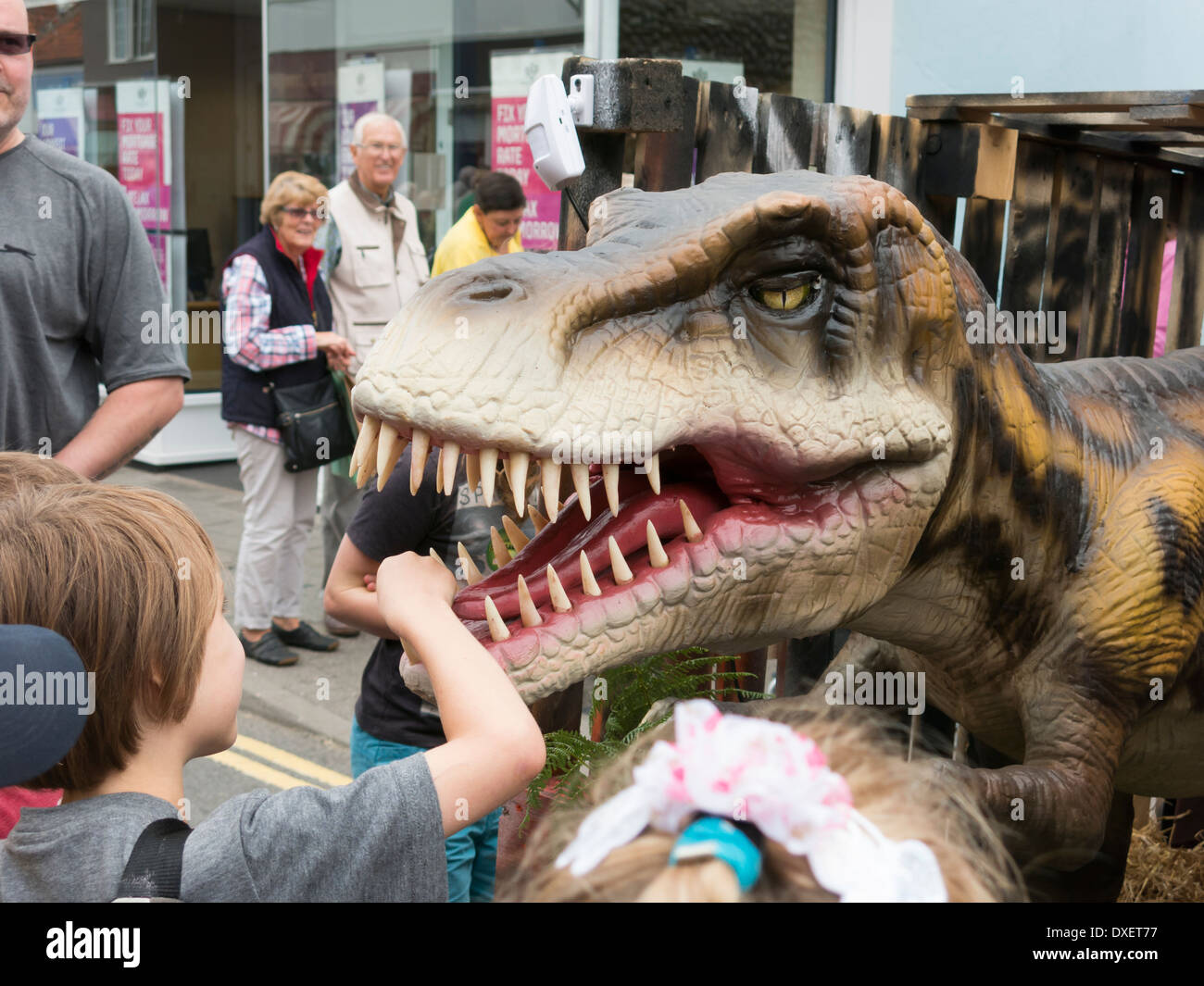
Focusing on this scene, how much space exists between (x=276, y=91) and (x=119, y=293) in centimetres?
694

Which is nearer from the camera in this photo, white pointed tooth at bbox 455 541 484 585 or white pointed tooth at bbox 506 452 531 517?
white pointed tooth at bbox 506 452 531 517

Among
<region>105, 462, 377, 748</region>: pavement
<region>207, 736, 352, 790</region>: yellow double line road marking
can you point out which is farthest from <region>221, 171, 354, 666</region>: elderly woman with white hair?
<region>207, 736, 352, 790</region>: yellow double line road marking

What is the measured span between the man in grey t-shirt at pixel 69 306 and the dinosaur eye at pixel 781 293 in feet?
5.81

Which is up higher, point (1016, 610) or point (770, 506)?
point (770, 506)

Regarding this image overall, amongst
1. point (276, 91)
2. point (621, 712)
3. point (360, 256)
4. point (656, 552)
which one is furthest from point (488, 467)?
point (276, 91)

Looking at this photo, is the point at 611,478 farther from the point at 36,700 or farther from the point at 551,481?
the point at 36,700

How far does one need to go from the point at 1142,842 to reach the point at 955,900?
273 centimetres

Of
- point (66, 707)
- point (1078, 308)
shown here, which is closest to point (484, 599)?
point (66, 707)

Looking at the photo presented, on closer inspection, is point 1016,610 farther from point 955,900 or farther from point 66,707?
point 66,707

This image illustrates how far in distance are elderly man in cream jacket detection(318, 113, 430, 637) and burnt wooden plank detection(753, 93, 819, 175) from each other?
3.91m

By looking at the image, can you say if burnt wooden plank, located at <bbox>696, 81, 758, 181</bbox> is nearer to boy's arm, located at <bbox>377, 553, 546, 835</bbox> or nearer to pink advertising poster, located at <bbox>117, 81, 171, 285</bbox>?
boy's arm, located at <bbox>377, 553, 546, 835</bbox>

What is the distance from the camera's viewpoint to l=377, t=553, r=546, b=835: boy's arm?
1.48 m

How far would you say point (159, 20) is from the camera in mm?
9141

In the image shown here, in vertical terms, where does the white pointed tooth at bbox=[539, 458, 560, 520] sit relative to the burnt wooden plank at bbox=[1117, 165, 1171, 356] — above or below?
below
